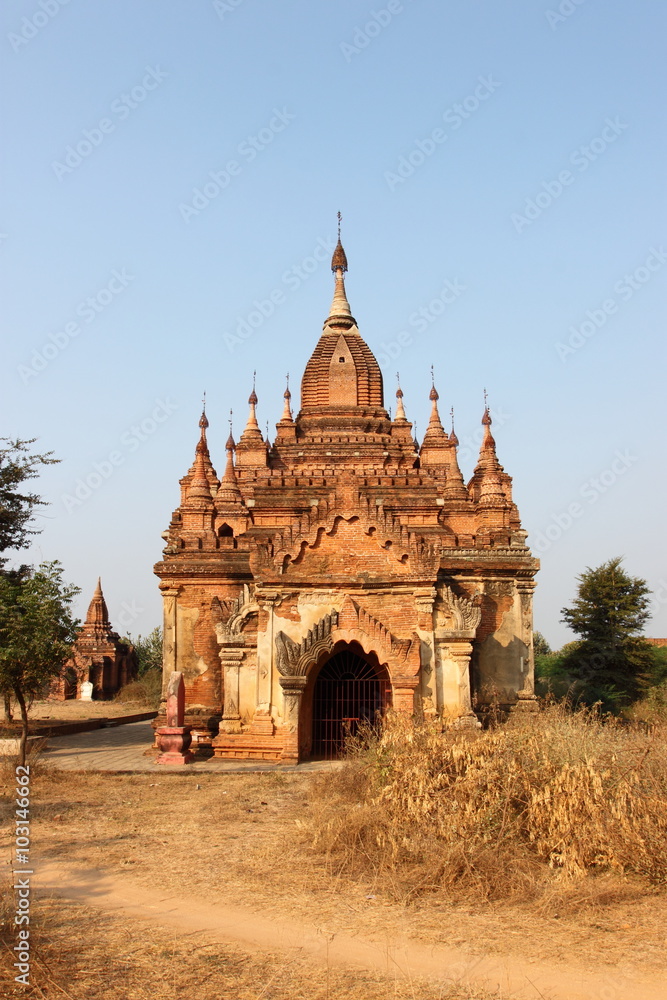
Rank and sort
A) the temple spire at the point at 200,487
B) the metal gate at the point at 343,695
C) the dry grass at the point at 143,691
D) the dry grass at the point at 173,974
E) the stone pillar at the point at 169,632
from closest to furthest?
the dry grass at the point at 173,974 < the metal gate at the point at 343,695 < the stone pillar at the point at 169,632 < the temple spire at the point at 200,487 < the dry grass at the point at 143,691

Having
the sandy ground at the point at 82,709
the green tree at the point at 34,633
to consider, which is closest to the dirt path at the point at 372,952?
the green tree at the point at 34,633

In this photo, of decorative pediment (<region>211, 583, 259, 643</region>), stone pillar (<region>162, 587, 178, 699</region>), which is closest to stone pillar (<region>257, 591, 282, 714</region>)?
decorative pediment (<region>211, 583, 259, 643</region>)

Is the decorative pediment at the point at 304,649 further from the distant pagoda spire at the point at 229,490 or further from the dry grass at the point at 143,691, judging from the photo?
the dry grass at the point at 143,691

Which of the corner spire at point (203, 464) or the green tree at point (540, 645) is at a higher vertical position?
the corner spire at point (203, 464)

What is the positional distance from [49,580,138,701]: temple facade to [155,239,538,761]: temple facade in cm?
1987

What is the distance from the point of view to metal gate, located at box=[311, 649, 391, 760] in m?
18.2

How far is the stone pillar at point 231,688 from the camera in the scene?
18.3 metres

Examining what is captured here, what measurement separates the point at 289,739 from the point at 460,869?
8902 mm

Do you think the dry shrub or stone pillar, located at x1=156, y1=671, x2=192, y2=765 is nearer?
the dry shrub

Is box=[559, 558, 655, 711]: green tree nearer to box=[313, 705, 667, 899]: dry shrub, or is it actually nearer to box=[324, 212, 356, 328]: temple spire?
box=[324, 212, 356, 328]: temple spire

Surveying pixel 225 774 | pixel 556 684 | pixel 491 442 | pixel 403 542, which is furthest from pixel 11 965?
pixel 556 684

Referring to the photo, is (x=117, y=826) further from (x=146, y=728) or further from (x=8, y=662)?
(x=146, y=728)

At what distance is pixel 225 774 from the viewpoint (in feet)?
53.6

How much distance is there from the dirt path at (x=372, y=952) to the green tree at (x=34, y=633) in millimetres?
7944
